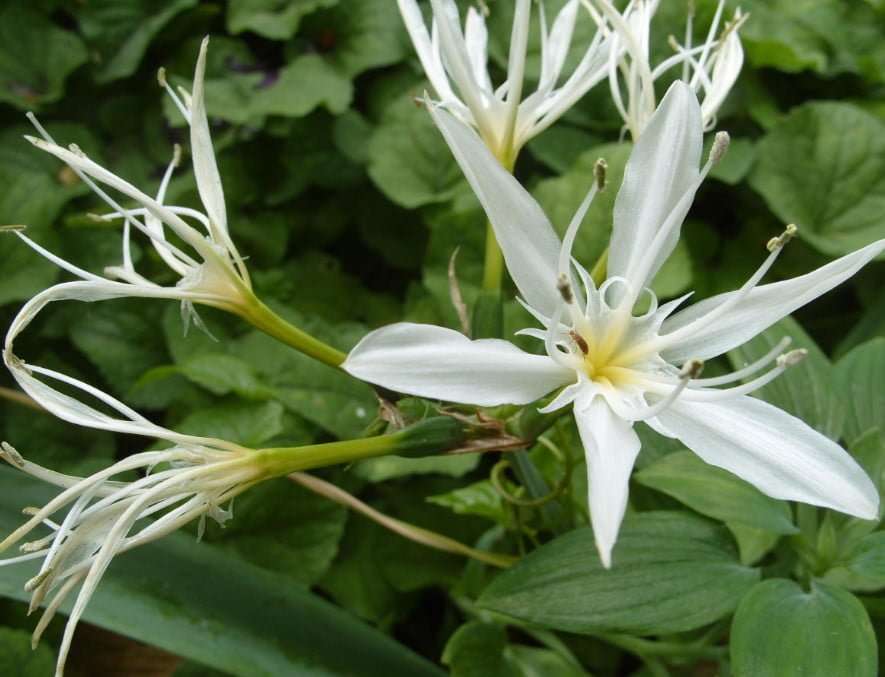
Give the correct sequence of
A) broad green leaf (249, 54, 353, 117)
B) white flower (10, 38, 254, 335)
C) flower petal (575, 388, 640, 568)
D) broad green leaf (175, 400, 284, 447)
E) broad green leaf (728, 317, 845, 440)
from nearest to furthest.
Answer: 1. flower petal (575, 388, 640, 568)
2. white flower (10, 38, 254, 335)
3. broad green leaf (728, 317, 845, 440)
4. broad green leaf (175, 400, 284, 447)
5. broad green leaf (249, 54, 353, 117)

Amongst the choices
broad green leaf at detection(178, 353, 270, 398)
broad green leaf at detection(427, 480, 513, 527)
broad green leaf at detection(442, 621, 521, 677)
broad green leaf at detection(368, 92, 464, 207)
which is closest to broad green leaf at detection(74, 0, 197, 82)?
broad green leaf at detection(368, 92, 464, 207)

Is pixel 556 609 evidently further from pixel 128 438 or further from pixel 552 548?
pixel 128 438

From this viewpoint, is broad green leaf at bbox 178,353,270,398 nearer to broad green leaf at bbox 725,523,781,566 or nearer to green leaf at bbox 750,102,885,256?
broad green leaf at bbox 725,523,781,566

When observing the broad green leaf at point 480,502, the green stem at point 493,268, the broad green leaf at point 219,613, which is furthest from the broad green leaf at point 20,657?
the green stem at point 493,268

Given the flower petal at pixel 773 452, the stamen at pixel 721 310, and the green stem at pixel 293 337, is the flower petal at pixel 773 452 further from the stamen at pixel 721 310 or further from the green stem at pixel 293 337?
the green stem at pixel 293 337

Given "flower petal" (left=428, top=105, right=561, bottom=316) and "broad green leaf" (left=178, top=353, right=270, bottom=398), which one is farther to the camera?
"broad green leaf" (left=178, top=353, right=270, bottom=398)

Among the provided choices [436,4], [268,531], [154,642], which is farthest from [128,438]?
[436,4]

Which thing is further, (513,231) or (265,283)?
(265,283)
